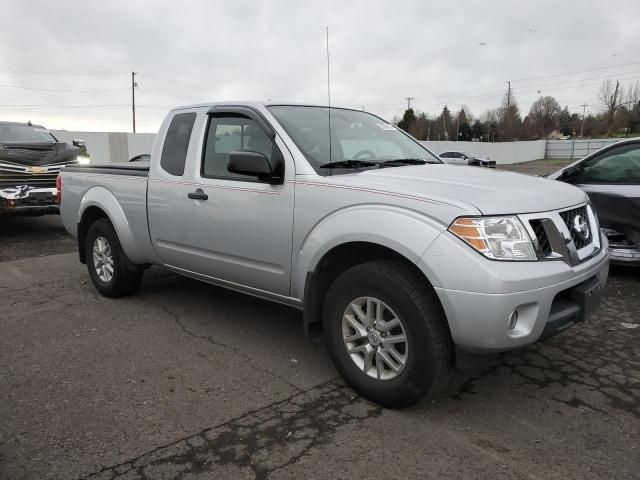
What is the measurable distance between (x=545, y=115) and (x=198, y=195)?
343 feet

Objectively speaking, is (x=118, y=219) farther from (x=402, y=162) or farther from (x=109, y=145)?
(x=109, y=145)

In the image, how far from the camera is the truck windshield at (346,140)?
12.4 ft

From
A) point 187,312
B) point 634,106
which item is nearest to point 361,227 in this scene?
point 187,312

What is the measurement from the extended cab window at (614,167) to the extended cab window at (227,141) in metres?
4.10

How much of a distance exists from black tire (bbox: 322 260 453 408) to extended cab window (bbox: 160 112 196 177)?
6.47 feet

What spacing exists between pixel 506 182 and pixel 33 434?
3123 mm

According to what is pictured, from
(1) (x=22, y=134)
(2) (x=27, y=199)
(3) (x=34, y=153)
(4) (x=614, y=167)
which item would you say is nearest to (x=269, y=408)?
(4) (x=614, y=167)

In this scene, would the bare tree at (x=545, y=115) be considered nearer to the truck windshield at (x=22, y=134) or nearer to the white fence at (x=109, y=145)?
the white fence at (x=109, y=145)

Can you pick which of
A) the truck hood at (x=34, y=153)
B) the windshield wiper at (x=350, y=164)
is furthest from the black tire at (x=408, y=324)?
the truck hood at (x=34, y=153)

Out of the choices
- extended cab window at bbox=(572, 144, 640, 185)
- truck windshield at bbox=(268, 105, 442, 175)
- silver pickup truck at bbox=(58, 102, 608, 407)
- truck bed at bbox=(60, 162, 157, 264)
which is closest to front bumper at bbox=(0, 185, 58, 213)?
truck bed at bbox=(60, 162, 157, 264)

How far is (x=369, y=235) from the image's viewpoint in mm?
3131

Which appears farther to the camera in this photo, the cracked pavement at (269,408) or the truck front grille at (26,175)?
the truck front grille at (26,175)

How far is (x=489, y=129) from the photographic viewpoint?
3610 inches

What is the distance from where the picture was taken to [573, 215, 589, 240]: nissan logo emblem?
10.9 feet
